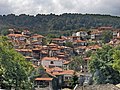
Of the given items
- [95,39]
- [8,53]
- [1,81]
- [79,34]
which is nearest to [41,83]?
[8,53]

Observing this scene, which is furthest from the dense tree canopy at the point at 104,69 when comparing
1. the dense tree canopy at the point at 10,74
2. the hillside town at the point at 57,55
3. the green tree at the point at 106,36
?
the green tree at the point at 106,36

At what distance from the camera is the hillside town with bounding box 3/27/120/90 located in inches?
2718

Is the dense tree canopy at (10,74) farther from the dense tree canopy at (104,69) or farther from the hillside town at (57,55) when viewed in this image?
the dense tree canopy at (104,69)

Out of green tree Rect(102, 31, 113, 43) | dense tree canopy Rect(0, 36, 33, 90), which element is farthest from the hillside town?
dense tree canopy Rect(0, 36, 33, 90)

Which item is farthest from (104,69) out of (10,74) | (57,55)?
(57,55)

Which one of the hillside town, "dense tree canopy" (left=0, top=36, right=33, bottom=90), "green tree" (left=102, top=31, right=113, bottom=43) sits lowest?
the hillside town

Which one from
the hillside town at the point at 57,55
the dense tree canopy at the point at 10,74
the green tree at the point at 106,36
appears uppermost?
the dense tree canopy at the point at 10,74

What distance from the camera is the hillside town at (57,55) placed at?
69.0 meters

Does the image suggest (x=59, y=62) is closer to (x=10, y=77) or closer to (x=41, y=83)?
(x=41, y=83)

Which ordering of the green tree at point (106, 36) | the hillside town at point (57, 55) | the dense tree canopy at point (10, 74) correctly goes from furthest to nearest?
the green tree at point (106, 36) < the hillside town at point (57, 55) < the dense tree canopy at point (10, 74)

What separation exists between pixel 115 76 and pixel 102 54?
6210 millimetres

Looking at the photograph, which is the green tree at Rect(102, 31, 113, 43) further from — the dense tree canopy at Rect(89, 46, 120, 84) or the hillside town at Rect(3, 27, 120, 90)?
the dense tree canopy at Rect(89, 46, 120, 84)

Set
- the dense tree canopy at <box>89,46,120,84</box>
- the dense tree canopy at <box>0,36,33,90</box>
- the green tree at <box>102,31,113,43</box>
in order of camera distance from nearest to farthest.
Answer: the dense tree canopy at <box>0,36,33,90</box> < the dense tree canopy at <box>89,46,120,84</box> < the green tree at <box>102,31,113,43</box>

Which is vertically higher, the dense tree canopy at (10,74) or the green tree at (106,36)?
the dense tree canopy at (10,74)
